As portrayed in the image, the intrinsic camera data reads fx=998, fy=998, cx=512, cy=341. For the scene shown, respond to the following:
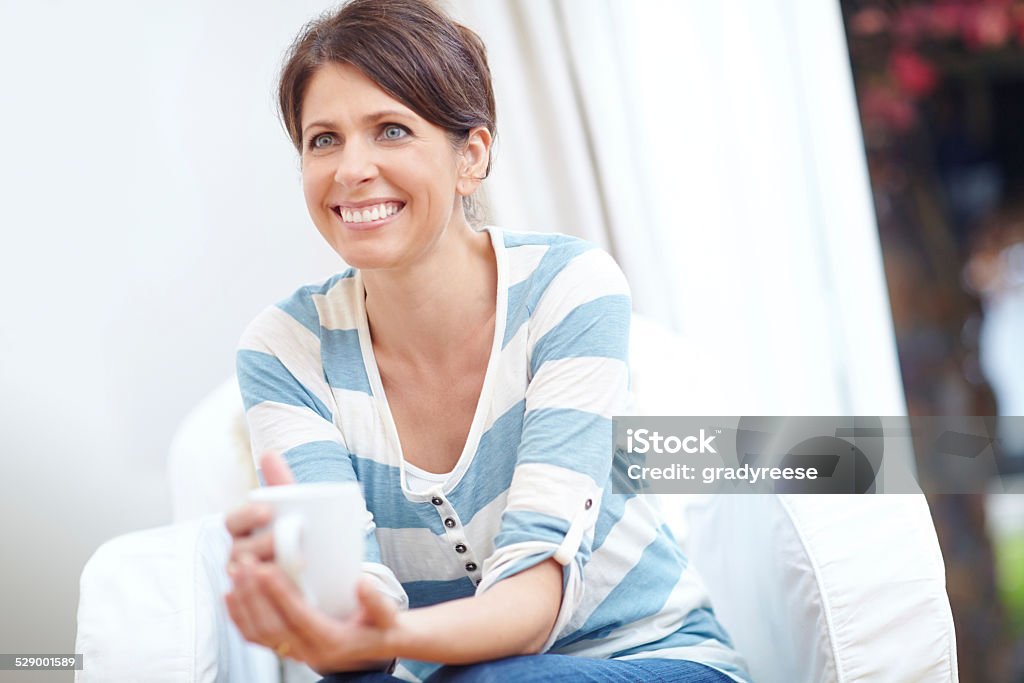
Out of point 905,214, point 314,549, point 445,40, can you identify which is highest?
point 445,40

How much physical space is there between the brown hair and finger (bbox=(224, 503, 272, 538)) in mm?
531

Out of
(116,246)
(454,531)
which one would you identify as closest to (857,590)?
(454,531)

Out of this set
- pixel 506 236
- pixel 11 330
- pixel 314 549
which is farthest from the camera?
pixel 11 330

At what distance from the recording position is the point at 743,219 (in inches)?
78.7

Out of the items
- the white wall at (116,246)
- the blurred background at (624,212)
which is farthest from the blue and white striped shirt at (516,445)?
the white wall at (116,246)

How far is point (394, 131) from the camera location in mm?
1156

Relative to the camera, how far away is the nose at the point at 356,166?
112 cm

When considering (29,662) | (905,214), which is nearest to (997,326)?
(905,214)

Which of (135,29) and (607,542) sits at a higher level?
(135,29)

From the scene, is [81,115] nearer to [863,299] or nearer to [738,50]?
[738,50]

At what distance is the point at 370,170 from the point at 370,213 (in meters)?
0.05

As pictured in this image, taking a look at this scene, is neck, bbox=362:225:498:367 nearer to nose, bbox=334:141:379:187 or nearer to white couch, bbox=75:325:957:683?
nose, bbox=334:141:379:187

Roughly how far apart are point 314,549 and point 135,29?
4.60 ft

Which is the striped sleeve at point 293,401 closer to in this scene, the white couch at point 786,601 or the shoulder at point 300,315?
the shoulder at point 300,315
